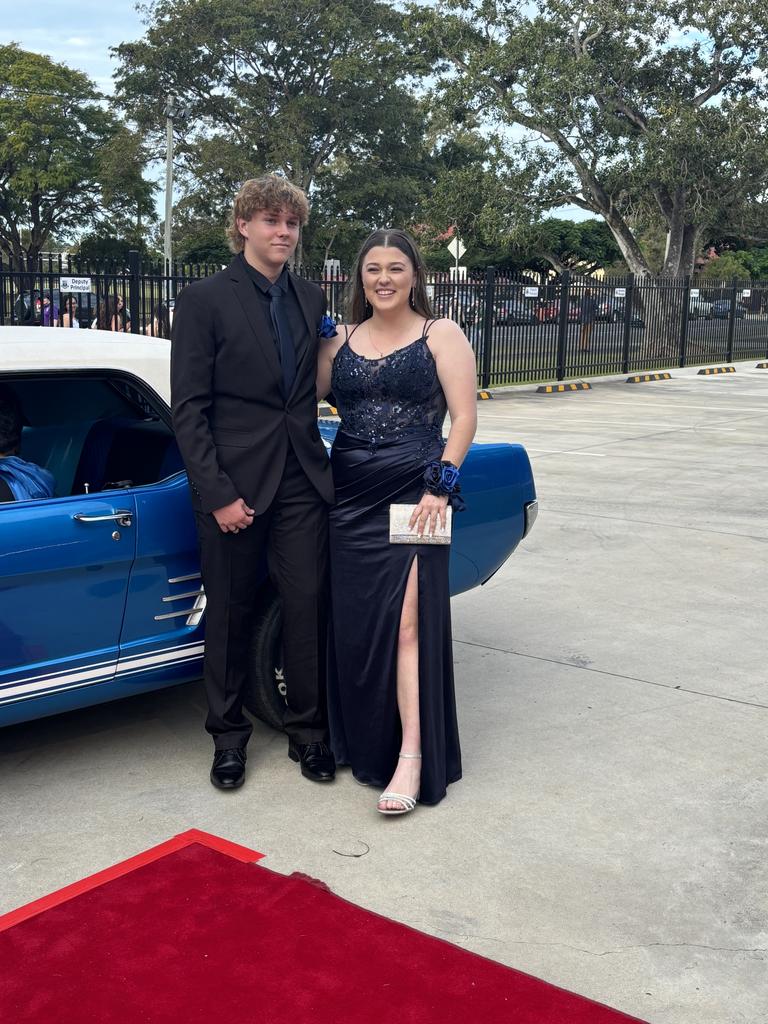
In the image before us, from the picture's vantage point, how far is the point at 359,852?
138 inches

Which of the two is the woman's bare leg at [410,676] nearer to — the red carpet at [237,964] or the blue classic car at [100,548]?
the blue classic car at [100,548]

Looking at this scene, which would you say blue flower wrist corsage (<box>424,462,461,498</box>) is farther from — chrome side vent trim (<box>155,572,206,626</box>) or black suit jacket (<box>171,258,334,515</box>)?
chrome side vent trim (<box>155,572,206,626</box>)

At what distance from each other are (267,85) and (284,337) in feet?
161

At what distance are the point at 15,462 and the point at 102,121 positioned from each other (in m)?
49.5

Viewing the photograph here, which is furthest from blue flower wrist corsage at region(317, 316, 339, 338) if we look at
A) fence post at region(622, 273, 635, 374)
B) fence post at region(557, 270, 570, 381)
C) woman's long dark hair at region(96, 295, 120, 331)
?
fence post at region(622, 273, 635, 374)

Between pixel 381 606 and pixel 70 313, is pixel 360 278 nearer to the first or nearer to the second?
pixel 381 606

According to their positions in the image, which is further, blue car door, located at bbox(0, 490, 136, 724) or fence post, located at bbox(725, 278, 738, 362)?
fence post, located at bbox(725, 278, 738, 362)

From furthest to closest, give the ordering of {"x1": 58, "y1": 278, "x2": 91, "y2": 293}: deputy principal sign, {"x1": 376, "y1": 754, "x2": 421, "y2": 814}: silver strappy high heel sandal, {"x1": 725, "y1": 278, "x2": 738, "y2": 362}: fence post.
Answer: {"x1": 725, "y1": 278, "x2": 738, "y2": 362}: fence post, {"x1": 58, "y1": 278, "x2": 91, "y2": 293}: deputy principal sign, {"x1": 376, "y1": 754, "x2": 421, "y2": 814}: silver strappy high heel sandal

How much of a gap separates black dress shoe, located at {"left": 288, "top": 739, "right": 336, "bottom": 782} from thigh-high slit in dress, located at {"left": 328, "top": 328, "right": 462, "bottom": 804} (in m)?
0.13

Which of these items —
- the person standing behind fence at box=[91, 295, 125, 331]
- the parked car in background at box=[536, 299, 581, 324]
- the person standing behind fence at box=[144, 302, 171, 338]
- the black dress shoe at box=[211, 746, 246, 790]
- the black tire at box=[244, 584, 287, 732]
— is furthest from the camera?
the parked car in background at box=[536, 299, 581, 324]

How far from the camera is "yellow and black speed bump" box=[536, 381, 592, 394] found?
817 inches

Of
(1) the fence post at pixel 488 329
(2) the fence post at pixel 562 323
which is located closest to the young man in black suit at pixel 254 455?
(1) the fence post at pixel 488 329

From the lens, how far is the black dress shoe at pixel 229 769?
13.0 feet

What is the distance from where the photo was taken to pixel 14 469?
395 cm
